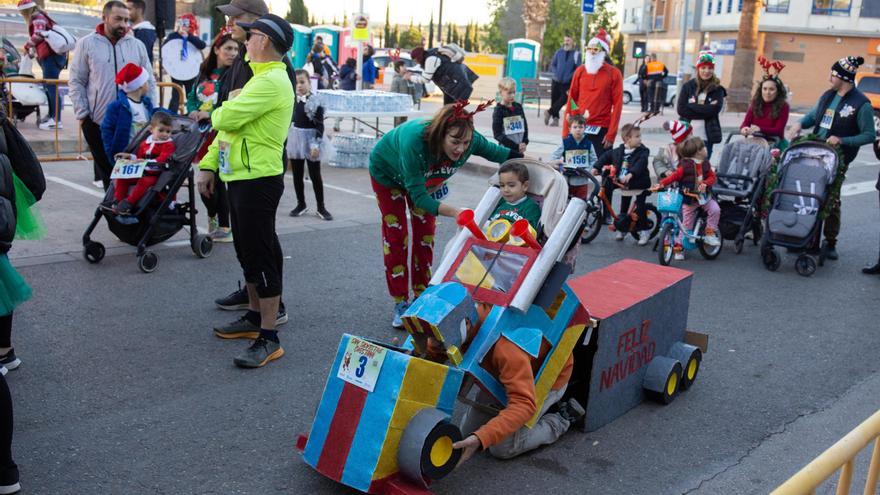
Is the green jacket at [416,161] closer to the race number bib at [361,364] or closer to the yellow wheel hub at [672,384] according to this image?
the race number bib at [361,364]

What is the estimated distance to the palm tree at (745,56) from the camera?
26.8m

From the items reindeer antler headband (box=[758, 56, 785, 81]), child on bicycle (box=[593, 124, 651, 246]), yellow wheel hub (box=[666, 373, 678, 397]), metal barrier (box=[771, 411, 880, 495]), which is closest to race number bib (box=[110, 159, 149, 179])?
yellow wheel hub (box=[666, 373, 678, 397])

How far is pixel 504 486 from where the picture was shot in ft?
12.9

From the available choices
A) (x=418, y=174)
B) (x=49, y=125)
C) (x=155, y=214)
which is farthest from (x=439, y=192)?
(x=49, y=125)

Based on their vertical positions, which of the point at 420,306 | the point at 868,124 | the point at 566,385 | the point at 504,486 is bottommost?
the point at 504,486

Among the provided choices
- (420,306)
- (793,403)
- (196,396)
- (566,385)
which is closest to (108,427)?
(196,396)

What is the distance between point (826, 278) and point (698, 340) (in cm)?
355

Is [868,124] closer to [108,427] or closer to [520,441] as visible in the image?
[520,441]

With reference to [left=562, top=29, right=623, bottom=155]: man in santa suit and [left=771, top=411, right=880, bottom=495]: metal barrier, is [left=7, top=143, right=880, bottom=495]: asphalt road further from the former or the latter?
[left=562, top=29, right=623, bottom=155]: man in santa suit

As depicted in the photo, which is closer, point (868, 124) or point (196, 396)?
point (196, 396)

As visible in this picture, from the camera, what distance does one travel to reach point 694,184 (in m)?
8.52

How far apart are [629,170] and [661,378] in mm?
4501

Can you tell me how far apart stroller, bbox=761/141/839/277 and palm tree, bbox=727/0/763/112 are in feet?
60.9

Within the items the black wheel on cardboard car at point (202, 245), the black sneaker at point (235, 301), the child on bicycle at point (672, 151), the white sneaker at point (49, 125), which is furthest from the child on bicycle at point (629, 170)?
the white sneaker at point (49, 125)
